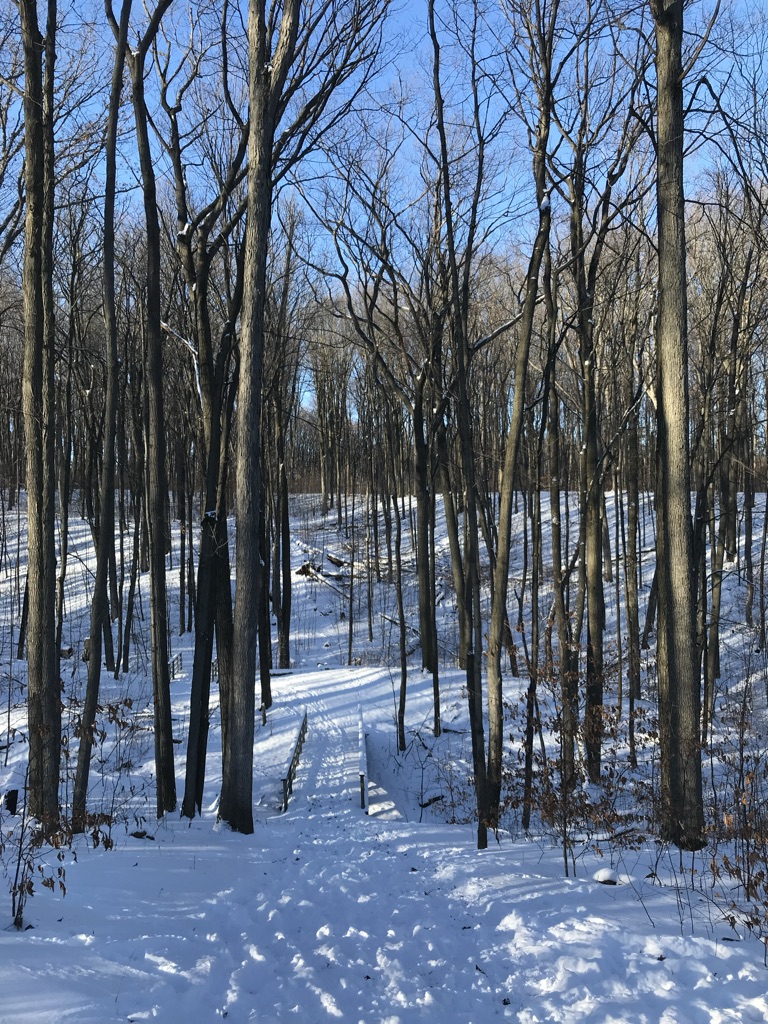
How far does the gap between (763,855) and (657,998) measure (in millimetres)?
2046

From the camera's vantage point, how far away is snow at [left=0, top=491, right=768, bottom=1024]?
11.3 ft

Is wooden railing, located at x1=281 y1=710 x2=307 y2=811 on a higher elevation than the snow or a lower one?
lower

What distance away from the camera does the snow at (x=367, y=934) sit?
136 inches

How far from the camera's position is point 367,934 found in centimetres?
446

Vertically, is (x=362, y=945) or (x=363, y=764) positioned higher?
(x=362, y=945)

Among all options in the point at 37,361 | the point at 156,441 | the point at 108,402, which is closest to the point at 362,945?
the point at 156,441

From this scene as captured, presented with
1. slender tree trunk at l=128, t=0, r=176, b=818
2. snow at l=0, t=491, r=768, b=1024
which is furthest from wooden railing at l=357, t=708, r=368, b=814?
slender tree trunk at l=128, t=0, r=176, b=818

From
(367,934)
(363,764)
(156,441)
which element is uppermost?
(156,441)

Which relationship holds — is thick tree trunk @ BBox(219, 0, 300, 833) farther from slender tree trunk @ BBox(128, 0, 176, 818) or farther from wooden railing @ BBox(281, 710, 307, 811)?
wooden railing @ BBox(281, 710, 307, 811)

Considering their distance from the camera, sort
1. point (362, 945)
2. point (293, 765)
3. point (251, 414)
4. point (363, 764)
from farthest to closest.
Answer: point (363, 764)
point (293, 765)
point (251, 414)
point (362, 945)

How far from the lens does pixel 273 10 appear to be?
8.13 metres

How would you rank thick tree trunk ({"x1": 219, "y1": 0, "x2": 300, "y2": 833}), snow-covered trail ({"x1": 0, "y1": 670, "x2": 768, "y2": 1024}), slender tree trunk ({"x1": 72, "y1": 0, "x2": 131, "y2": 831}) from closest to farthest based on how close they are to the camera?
snow-covered trail ({"x1": 0, "y1": 670, "x2": 768, "y2": 1024})
thick tree trunk ({"x1": 219, "y1": 0, "x2": 300, "y2": 833})
slender tree trunk ({"x1": 72, "y1": 0, "x2": 131, "y2": 831})

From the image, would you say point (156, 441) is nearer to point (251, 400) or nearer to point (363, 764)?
point (251, 400)

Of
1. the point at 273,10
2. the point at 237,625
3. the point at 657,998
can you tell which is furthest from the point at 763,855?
the point at 273,10
